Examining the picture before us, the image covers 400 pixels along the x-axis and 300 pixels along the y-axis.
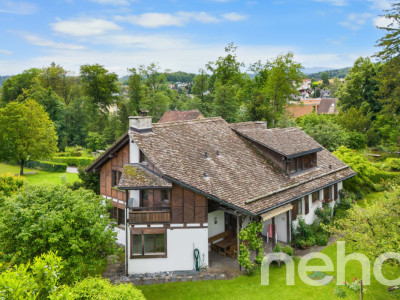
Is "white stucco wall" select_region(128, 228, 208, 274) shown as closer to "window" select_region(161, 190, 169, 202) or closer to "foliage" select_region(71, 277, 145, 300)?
"window" select_region(161, 190, 169, 202)

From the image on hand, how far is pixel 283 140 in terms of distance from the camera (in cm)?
2412

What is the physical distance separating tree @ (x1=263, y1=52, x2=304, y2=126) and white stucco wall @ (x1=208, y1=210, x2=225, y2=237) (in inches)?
1232

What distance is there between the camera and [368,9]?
37.6 meters

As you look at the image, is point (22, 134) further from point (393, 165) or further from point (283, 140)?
point (393, 165)

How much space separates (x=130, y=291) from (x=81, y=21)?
30397 mm

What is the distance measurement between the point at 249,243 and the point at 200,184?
4.23 metres

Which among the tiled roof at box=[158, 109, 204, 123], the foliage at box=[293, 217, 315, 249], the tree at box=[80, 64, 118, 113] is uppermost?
the tree at box=[80, 64, 118, 113]

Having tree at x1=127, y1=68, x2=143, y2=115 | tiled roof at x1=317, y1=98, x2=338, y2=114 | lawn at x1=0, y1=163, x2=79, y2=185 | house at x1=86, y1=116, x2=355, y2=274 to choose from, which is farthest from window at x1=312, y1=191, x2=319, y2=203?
tiled roof at x1=317, y1=98, x2=338, y2=114

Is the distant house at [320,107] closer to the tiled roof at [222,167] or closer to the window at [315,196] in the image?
the window at [315,196]

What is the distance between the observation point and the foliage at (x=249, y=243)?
1689 cm

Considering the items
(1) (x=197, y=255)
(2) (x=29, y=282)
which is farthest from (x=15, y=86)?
(2) (x=29, y=282)

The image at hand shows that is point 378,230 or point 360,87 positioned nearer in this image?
point 378,230

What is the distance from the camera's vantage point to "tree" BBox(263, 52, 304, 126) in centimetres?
4925

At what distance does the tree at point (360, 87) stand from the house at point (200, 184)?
33.8 meters
